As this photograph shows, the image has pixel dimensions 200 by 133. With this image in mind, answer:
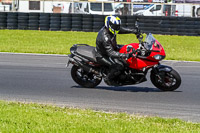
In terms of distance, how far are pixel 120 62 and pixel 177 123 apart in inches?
117

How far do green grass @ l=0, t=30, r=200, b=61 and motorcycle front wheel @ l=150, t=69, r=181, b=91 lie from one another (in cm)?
656

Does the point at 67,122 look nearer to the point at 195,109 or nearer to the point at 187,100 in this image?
the point at 195,109

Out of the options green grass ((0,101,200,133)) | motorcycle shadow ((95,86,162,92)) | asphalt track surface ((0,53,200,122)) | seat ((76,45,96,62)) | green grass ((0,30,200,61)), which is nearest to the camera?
green grass ((0,101,200,133))

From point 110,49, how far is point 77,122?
317 cm

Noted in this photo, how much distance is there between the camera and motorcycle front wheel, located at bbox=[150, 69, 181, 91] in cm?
943

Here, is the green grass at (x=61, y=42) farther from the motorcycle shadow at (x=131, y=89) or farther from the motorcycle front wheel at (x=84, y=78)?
the motorcycle front wheel at (x=84, y=78)

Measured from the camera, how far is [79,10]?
29.2m

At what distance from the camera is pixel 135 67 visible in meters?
9.42

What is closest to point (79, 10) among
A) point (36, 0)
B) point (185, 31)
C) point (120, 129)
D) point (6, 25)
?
point (36, 0)

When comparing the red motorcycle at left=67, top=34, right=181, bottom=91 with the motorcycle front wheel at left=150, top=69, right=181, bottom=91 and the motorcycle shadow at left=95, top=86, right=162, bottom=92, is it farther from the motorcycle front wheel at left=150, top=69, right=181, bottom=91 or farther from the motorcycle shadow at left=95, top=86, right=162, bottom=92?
the motorcycle shadow at left=95, top=86, right=162, bottom=92

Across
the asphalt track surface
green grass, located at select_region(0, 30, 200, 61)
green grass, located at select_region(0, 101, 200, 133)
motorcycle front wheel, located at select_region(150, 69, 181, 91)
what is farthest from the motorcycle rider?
green grass, located at select_region(0, 30, 200, 61)

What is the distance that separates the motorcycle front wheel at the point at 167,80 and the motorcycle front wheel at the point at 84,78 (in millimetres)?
1239

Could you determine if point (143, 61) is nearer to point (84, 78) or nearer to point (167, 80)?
point (167, 80)

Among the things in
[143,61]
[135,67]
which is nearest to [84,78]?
[135,67]
